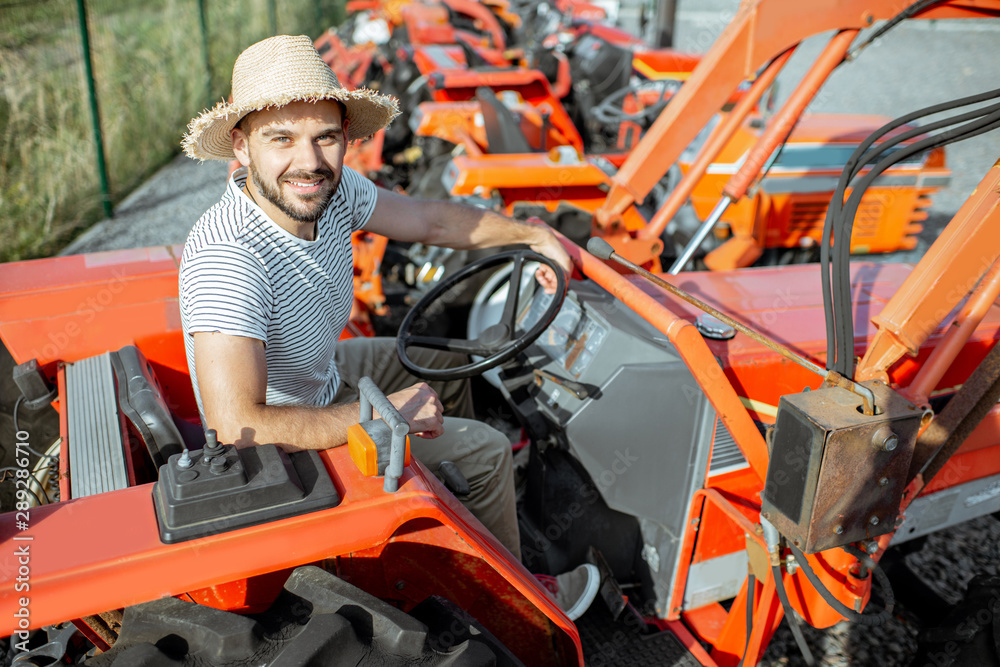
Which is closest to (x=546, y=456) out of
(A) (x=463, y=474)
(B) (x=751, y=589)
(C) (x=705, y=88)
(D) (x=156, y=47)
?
(A) (x=463, y=474)

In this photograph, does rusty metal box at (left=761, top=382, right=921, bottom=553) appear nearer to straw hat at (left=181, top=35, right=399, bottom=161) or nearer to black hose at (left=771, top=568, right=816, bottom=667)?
black hose at (left=771, top=568, right=816, bottom=667)

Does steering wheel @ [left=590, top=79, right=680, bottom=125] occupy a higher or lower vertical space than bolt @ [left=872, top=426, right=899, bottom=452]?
lower

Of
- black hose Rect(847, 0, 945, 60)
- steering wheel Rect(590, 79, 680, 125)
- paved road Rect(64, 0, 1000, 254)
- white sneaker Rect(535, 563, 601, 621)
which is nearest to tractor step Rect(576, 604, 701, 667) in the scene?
white sneaker Rect(535, 563, 601, 621)

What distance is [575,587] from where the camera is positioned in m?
1.88

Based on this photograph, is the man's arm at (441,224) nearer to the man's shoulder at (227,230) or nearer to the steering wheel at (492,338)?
the steering wheel at (492,338)

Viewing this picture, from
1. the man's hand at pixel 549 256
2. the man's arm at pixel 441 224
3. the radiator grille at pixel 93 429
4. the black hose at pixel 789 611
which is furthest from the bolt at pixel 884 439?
the radiator grille at pixel 93 429

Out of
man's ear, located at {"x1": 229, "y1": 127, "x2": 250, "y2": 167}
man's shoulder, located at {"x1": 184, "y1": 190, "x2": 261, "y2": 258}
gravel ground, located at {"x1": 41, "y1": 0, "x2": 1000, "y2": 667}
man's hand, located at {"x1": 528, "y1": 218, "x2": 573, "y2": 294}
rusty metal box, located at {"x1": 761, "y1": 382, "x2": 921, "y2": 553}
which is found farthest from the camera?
gravel ground, located at {"x1": 41, "y1": 0, "x2": 1000, "y2": 667}

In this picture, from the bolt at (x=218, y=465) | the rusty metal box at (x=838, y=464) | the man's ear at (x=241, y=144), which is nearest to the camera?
the bolt at (x=218, y=465)

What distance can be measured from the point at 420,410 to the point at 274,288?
0.44m

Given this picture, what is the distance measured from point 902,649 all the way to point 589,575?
3.21 ft

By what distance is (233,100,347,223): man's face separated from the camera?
1.60 meters

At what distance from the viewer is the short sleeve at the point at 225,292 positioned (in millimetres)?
1447

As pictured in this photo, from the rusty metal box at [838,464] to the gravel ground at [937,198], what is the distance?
2.61ft

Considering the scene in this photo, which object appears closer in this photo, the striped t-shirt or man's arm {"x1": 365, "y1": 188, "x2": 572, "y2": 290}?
the striped t-shirt
